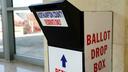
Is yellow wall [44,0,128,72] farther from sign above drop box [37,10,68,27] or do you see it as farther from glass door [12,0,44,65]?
glass door [12,0,44,65]

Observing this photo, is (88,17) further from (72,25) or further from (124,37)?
(124,37)

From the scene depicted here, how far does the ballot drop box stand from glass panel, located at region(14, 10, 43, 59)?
7.07 feet

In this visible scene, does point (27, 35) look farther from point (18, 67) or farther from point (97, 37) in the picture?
point (97, 37)

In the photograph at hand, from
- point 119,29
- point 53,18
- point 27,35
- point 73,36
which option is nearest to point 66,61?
point 73,36

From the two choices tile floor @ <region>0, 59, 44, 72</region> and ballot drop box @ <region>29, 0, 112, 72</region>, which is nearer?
ballot drop box @ <region>29, 0, 112, 72</region>

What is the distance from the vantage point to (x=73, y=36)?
1417 millimetres

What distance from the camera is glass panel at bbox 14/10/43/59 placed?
3.82 metres

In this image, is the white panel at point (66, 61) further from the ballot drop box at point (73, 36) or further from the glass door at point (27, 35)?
the glass door at point (27, 35)

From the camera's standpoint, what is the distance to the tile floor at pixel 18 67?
3494mm

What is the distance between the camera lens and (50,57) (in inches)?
64.4

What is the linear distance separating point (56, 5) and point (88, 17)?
239 millimetres

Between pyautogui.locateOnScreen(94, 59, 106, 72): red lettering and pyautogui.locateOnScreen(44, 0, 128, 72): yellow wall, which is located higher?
pyautogui.locateOnScreen(44, 0, 128, 72): yellow wall

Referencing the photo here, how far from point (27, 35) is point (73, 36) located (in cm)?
269

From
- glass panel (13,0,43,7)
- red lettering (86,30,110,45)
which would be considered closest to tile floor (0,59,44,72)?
glass panel (13,0,43,7)
